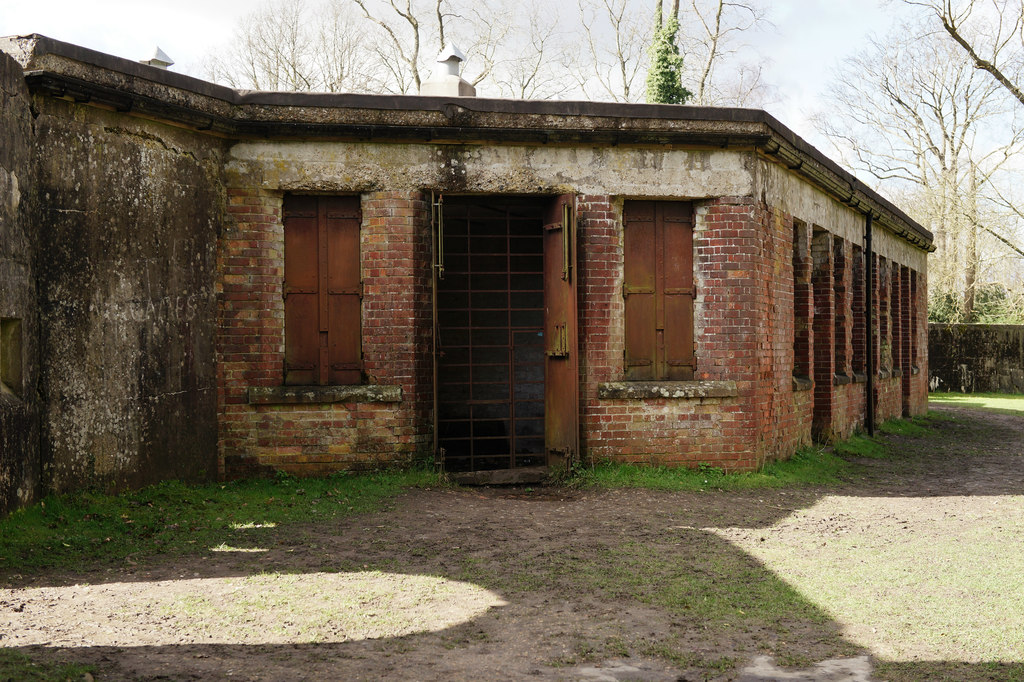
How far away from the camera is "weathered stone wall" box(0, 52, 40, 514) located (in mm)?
5902

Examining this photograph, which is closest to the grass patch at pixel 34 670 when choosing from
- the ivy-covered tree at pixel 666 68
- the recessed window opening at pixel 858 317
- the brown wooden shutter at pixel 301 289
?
the brown wooden shutter at pixel 301 289

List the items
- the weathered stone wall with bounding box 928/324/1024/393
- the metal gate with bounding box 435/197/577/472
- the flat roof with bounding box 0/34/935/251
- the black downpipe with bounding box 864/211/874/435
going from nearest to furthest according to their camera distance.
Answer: the flat roof with bounding box 0/34/935/251, the metal gate with bounding box 435/197/577/472, the black downpipe with bounding box 864/211/874/435, the weathered stone wall with bounding box 928/324/1024/393

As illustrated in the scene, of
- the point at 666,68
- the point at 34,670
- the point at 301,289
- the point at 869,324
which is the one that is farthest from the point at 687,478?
the point at 666,68

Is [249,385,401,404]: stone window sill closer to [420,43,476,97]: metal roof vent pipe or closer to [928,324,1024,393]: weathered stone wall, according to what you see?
[420,43,476,97]: metal roof vent pipe

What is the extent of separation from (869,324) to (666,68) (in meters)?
14.4

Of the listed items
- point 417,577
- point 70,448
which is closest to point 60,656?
point 417,577

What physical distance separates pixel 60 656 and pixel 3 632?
53cm

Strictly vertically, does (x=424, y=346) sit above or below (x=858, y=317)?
below

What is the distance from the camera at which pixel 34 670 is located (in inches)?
147

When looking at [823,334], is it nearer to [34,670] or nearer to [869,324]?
[869,324]

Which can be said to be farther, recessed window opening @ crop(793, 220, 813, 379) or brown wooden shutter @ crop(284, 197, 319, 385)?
recessed window opening @ crop(793, 220, 813, 379)

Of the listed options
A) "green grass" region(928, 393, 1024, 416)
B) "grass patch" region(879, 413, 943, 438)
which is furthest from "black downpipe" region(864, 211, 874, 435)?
"green grass" region(928, 393, 1024, 416)

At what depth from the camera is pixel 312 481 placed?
326 inches

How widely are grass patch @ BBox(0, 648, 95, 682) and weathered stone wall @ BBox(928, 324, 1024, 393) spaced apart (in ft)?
91.4
